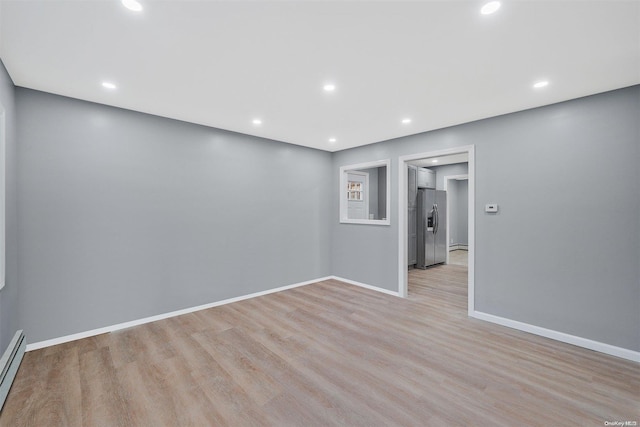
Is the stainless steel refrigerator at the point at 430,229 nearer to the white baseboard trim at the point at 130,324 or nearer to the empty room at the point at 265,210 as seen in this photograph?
the empty room at the point at 265,210

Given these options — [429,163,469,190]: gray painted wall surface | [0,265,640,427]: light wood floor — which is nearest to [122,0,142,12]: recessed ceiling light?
[0,265,640,427]: light wood floor

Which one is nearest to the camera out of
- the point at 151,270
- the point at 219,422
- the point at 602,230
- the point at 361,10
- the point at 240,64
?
the point at 361,10

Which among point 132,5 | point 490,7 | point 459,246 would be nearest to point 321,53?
point 490,7

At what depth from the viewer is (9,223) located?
2354 mm

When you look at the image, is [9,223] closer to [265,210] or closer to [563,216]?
[265,210]

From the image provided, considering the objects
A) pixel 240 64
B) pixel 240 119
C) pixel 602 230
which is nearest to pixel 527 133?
pixel 602 230

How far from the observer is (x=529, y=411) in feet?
6.02

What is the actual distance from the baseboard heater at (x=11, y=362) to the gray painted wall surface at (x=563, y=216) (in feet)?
15.1

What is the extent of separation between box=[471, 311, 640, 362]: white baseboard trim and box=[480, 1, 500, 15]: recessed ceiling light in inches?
125

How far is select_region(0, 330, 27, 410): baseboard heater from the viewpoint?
6.39 ft

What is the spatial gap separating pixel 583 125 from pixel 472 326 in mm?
2472

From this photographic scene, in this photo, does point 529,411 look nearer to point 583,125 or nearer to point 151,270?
point 583,125

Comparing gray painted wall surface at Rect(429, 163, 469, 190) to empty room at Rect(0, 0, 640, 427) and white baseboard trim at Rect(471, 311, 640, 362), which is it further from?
white baseboard trim at Rect(471, 311, 640, 362)

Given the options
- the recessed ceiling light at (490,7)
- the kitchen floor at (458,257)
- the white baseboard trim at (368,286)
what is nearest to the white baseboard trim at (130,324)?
the white baseboard trim at (368,286)
